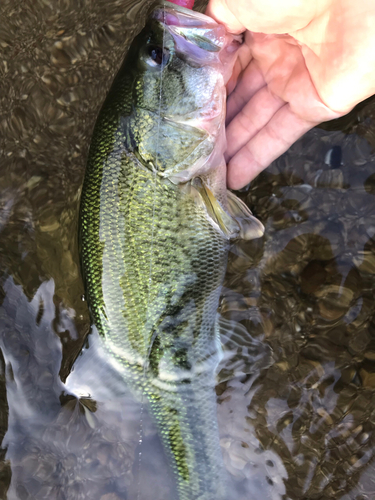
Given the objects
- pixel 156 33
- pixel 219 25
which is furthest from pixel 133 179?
pixel 219 25

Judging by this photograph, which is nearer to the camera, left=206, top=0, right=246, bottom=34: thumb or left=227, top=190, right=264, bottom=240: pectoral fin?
left=206, top=0, right=246, bottom=34: thumb

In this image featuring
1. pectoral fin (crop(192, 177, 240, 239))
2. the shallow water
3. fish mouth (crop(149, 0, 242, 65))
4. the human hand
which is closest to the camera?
the human hand

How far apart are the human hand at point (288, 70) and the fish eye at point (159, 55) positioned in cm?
39

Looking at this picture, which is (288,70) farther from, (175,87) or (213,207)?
(213,207)

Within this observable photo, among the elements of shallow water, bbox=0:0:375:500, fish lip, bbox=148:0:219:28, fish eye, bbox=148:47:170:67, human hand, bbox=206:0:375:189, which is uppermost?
fish lip, bbox=148:0:219:28

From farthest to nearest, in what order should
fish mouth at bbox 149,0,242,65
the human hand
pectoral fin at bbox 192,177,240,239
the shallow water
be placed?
the shallow water < pectoral fin at bbox 192,177,240,239 < fish mouth at bbox 149,0,242,65 < the human hand

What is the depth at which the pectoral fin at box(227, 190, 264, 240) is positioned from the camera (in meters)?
2.41

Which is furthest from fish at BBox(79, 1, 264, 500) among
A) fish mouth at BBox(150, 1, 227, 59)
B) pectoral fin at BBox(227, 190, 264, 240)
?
pectoral fin at BBox(227, 190, 264, 240)

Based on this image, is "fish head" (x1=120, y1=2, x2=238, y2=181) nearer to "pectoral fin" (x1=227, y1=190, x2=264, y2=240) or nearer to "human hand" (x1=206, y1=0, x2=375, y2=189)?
"human hand" (x1=206, y1=0, x2=375, y2=189)

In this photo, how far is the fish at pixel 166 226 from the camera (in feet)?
6.91

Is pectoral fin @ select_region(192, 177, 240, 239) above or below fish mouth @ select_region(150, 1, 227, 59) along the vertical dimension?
below

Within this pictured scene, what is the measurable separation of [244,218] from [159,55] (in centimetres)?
103

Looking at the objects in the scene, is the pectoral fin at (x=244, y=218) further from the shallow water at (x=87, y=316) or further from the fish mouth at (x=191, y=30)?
the fish mouth at (x=191, y=30)

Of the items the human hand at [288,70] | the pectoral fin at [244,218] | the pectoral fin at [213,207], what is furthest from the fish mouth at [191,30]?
the pectoral fin at [244,218]
